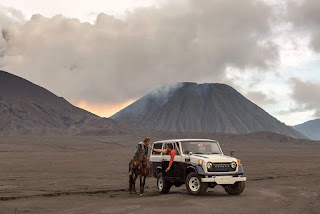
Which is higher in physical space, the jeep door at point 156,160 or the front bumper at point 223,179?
the jeep door at point 156,160

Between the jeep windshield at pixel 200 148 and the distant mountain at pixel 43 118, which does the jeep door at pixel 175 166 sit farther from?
the distant mountain at pixel 43 118

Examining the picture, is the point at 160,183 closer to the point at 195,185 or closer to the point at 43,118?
the point at 195,185

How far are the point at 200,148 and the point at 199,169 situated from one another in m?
1.31

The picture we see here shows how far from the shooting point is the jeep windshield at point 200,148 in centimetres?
1645

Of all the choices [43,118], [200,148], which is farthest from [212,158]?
[43,118]

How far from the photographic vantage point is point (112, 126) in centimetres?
15038

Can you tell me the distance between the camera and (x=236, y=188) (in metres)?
16.2

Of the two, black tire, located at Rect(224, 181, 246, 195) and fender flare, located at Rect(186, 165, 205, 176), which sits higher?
fender flare, located at Rect(186, 165, 205, 176)

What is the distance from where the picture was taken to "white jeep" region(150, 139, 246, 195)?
15391mm

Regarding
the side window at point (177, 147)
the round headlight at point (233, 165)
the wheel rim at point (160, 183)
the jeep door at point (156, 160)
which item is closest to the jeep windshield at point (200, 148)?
the side window at point (177, 147)

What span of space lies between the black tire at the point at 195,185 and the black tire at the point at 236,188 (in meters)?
1.34

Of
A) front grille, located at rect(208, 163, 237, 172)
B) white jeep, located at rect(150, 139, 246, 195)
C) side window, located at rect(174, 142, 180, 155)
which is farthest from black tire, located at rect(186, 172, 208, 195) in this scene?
side window, located at rect(174, 142, 180, 155)

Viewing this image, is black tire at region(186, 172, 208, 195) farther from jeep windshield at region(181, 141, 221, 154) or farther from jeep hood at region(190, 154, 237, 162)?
jeep windshield at region(181, 141, 221, 154)

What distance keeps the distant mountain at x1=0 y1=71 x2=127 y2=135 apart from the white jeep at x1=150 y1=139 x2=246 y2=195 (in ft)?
382
